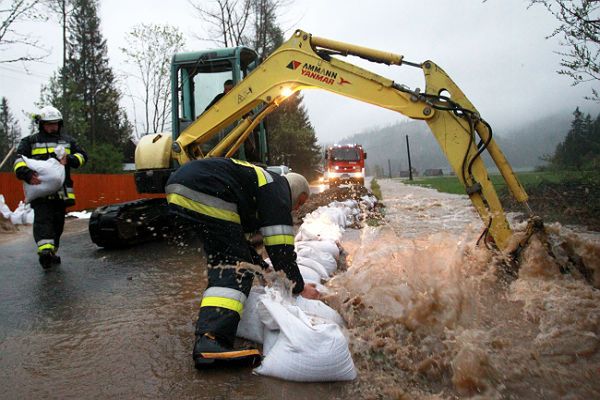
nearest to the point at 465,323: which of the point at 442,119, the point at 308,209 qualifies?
the point at 442,119

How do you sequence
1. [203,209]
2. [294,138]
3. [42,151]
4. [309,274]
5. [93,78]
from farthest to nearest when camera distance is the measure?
1. [93,78]
2. [294,138]
3. [42,151]
4. [309,274]
5. [203,209]

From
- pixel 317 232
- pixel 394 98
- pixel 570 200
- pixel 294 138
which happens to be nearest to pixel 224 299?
pixel 394 98

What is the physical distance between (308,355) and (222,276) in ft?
2.10

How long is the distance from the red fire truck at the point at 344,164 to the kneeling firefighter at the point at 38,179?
15.2 metres

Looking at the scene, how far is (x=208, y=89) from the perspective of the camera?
5977mm

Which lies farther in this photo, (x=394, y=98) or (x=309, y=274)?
(x=394, y=98)

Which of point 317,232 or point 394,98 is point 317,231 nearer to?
point 317,232

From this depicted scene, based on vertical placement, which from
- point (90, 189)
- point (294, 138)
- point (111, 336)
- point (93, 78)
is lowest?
point (111, 336)

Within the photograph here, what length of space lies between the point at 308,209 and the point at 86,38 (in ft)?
100

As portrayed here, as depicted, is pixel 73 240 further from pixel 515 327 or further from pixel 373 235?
pixel 515 327

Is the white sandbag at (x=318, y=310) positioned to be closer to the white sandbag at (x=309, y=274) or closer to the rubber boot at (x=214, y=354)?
the rubber boot at (x=214, y=354)

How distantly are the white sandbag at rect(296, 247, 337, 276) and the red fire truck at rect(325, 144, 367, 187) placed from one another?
51.5 ft

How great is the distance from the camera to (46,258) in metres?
4.53

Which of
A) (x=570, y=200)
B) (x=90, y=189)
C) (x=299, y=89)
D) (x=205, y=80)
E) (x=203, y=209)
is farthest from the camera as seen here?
(x=90, y=189)
